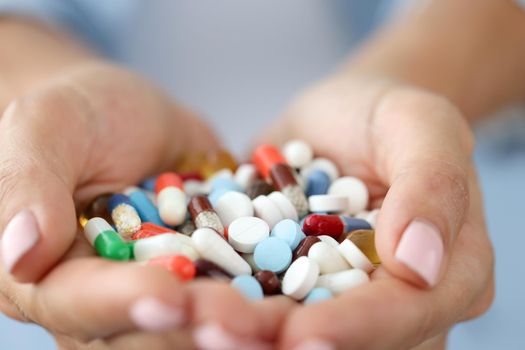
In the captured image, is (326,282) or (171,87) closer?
(326,282)

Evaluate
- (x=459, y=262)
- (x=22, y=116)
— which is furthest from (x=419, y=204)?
(x=22, y=116)

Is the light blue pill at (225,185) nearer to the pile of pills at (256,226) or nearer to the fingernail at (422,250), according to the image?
the pile of pills at (256,226)

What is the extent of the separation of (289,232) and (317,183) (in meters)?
0.32

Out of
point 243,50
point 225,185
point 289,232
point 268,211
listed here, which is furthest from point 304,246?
point 243,50

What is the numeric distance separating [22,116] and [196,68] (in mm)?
1664

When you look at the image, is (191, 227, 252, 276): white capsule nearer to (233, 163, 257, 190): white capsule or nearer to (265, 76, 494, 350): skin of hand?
(265, 76, 494, 350): skin of hand

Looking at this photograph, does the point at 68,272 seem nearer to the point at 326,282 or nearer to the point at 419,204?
the point at 326,282

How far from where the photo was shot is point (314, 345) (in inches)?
36.6

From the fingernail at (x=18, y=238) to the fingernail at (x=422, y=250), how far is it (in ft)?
2.12

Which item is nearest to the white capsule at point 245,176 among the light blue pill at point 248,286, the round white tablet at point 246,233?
the round white tablet at point 246,233

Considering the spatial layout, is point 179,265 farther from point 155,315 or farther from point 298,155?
point 298,155

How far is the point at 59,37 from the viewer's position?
2.55m

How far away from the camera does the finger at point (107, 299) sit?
0.94 metres

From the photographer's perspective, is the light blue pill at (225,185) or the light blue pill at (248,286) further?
the light blue pill at (225,185)
